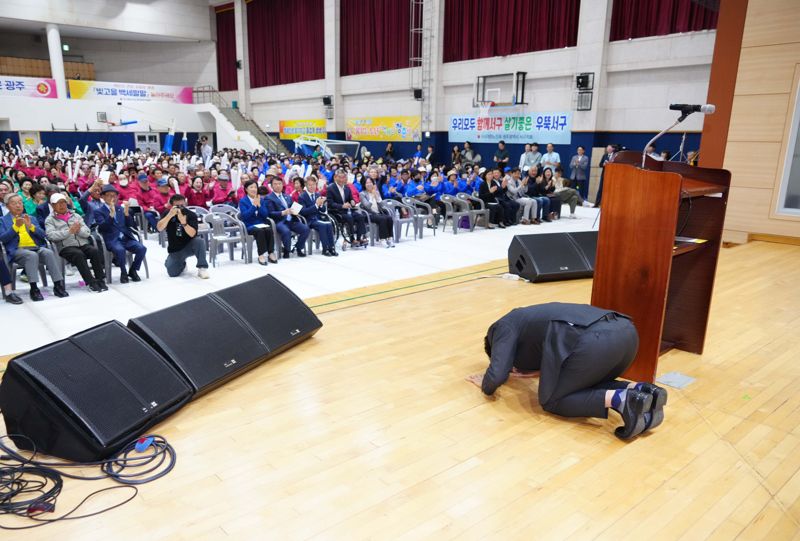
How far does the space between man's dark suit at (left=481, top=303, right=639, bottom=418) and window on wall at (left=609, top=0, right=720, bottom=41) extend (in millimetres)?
11429

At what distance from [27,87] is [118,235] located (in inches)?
693

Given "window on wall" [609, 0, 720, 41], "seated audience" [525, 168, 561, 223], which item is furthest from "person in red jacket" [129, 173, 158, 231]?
"window on wall" [609, 0, 720, 41]

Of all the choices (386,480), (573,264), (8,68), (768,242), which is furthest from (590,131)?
(8,68)

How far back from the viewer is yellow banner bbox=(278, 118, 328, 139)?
21.3m

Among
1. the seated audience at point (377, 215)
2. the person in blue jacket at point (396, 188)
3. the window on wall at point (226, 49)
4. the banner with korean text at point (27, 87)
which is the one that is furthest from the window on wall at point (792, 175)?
the window on wall at point (226, 49)

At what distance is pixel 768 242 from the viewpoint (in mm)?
8016

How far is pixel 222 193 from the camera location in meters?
9.12

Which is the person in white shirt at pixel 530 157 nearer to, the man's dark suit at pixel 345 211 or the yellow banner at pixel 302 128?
the man's dark suit at pixel 345 211

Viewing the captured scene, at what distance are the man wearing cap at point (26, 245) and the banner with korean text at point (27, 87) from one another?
57.1ft

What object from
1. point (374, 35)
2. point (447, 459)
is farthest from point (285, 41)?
point (447, 459)

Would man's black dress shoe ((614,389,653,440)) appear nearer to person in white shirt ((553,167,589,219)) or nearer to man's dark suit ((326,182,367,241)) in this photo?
man's dark suit ((326,182,367,241))

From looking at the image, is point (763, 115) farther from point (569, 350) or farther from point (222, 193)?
point (222, 193)

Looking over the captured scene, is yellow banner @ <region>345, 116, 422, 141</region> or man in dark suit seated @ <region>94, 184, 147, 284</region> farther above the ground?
yellow banner @ <region>345, 116, 422, 141</region>

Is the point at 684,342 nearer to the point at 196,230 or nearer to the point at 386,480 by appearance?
the point at 386,480
